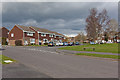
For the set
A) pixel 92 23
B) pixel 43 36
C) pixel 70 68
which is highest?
pixel 92 23

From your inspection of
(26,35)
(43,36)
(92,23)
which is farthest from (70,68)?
(43,36)

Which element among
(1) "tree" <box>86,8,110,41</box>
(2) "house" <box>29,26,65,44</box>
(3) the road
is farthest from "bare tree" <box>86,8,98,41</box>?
(3) the road

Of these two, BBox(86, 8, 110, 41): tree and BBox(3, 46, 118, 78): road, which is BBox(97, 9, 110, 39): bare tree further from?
BBox(3, 46, 118, 78): road

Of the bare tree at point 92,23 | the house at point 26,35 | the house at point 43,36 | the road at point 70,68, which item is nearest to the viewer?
the road at point 70,68

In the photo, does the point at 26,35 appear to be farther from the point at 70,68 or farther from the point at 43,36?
the point at 70,68

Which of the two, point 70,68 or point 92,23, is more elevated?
point 92,23

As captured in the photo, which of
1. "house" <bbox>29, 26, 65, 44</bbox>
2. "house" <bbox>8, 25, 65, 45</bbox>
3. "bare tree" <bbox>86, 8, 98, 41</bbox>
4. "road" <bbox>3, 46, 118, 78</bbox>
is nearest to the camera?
"road" <bbox>3, 46, 118, 78</bbox>

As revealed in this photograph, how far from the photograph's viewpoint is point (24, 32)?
4734cm

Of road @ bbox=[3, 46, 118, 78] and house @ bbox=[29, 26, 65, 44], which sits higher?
house @ bbox=[29, 26, 65, 44]

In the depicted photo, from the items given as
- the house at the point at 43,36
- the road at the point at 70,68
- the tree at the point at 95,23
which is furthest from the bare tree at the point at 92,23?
the road at the point at 70,68

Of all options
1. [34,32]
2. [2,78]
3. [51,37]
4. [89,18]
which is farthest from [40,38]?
[2,78]

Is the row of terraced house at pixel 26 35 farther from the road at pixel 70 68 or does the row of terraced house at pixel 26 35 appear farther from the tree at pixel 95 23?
the road at pixel 70 68

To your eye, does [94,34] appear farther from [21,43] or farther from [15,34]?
[15,34]

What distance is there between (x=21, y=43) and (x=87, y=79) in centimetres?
4319
